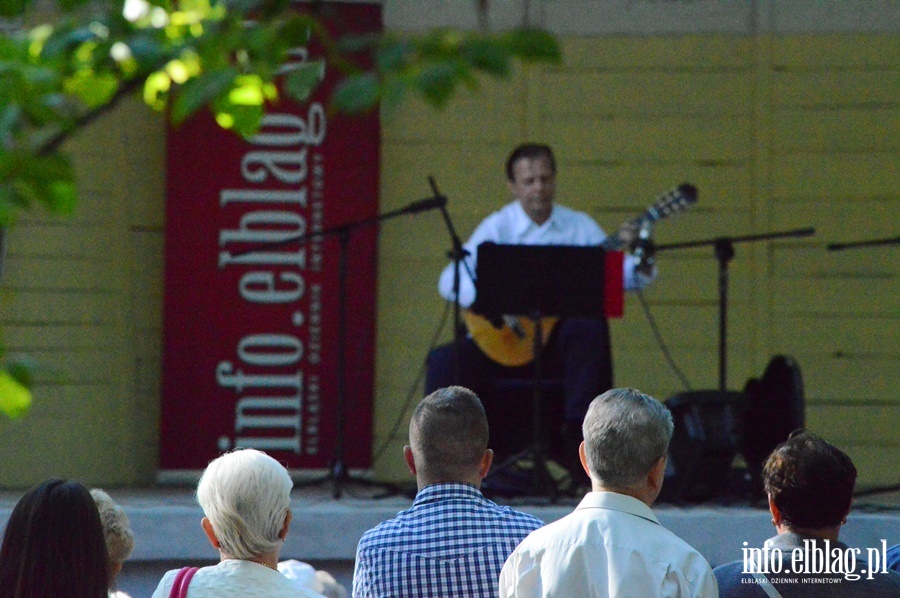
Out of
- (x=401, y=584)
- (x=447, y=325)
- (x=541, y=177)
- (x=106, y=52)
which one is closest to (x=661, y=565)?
(x=401, y=584)

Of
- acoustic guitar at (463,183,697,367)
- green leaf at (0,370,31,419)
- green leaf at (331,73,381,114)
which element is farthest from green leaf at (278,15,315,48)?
acoustic guitar at (463,183,697,367)

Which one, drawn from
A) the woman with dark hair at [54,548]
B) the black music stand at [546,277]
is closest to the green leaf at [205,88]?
the woman with dark hair at [54,548]

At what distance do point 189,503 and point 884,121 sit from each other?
11.9 ft

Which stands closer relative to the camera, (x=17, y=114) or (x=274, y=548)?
(x=17, y=114)

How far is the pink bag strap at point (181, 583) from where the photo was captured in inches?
86.1

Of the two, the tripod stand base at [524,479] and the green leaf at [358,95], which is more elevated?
the green leaf at [358,95]

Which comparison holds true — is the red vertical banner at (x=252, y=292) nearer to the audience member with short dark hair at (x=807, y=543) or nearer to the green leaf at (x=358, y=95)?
the audience member with short dark hair at (x=807, y=543)

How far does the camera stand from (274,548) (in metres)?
2.29

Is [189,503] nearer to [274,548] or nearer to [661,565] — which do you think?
[274,548]

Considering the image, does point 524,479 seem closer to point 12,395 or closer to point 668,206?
point 668,206

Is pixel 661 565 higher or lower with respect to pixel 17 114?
lower

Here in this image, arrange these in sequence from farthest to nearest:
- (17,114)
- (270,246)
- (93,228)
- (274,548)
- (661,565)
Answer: (93,228) → (270,246) → (274,548) → (661,565) → (17,114)

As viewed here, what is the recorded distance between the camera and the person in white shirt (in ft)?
16.6

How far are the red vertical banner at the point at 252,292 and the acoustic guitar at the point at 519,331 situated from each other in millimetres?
980
